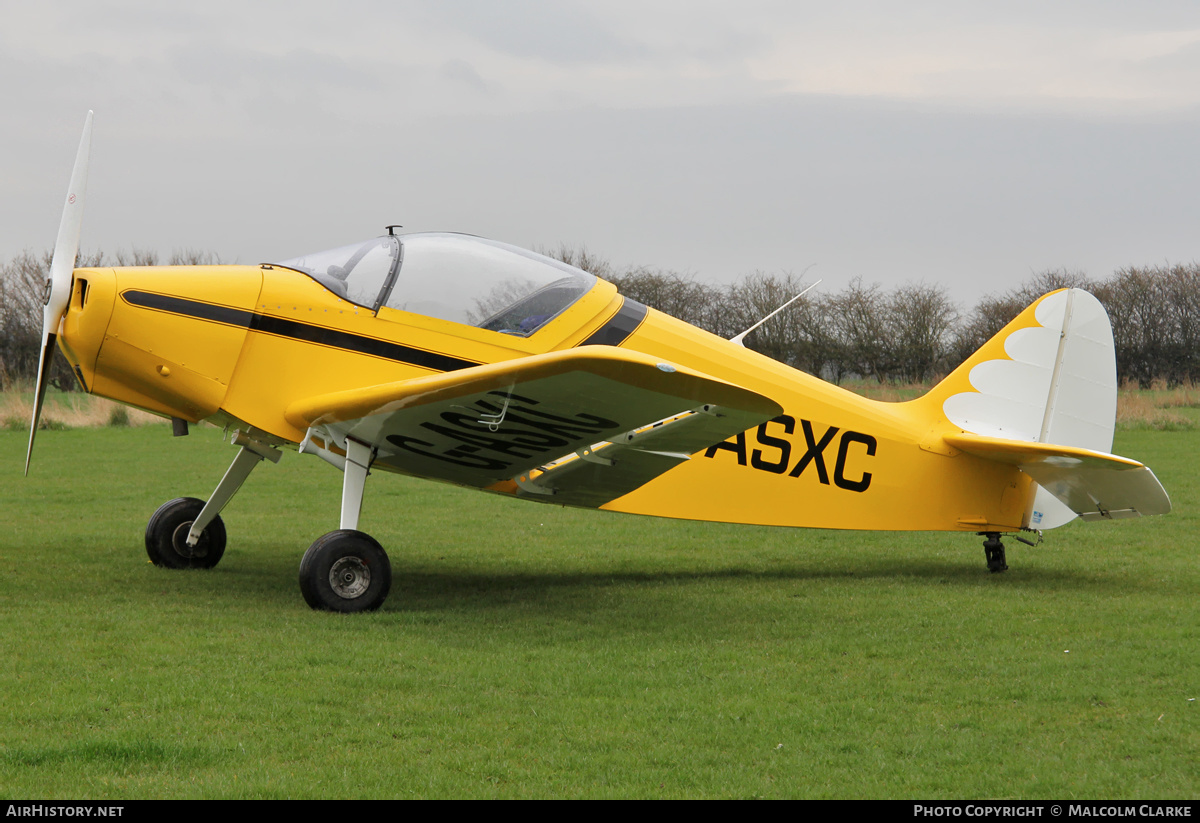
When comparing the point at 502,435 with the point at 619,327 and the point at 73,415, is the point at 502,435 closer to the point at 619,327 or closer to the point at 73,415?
the point at 619,327

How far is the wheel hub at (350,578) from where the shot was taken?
6.06 metres

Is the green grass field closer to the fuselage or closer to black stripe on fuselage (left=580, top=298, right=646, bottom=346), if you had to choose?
the fuselage

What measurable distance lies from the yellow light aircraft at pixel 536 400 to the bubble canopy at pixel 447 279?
14 millimetres

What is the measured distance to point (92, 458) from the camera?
15719mm

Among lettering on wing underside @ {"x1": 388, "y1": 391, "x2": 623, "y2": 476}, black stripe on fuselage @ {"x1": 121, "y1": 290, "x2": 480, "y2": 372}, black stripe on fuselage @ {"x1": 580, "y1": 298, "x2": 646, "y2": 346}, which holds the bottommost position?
lettering on wing underside @ {"x1": 388, "y1": 391, "x2": 623, "y2": 476}

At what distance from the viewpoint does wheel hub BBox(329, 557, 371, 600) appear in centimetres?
606

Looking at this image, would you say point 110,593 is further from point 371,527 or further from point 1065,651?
point 1065,651

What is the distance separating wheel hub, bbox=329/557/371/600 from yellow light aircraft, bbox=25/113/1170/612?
12 mm

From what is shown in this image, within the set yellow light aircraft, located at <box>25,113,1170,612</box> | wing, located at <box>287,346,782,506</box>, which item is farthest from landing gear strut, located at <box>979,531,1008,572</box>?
wing, located at <box>287,346,782,506</box>

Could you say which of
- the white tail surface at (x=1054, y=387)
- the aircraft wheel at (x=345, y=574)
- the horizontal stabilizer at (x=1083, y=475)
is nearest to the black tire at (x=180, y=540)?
the aircraft wheel at (x=345, y=574)

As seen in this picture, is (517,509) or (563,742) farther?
(517,509)

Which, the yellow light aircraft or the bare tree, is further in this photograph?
the bare tree
